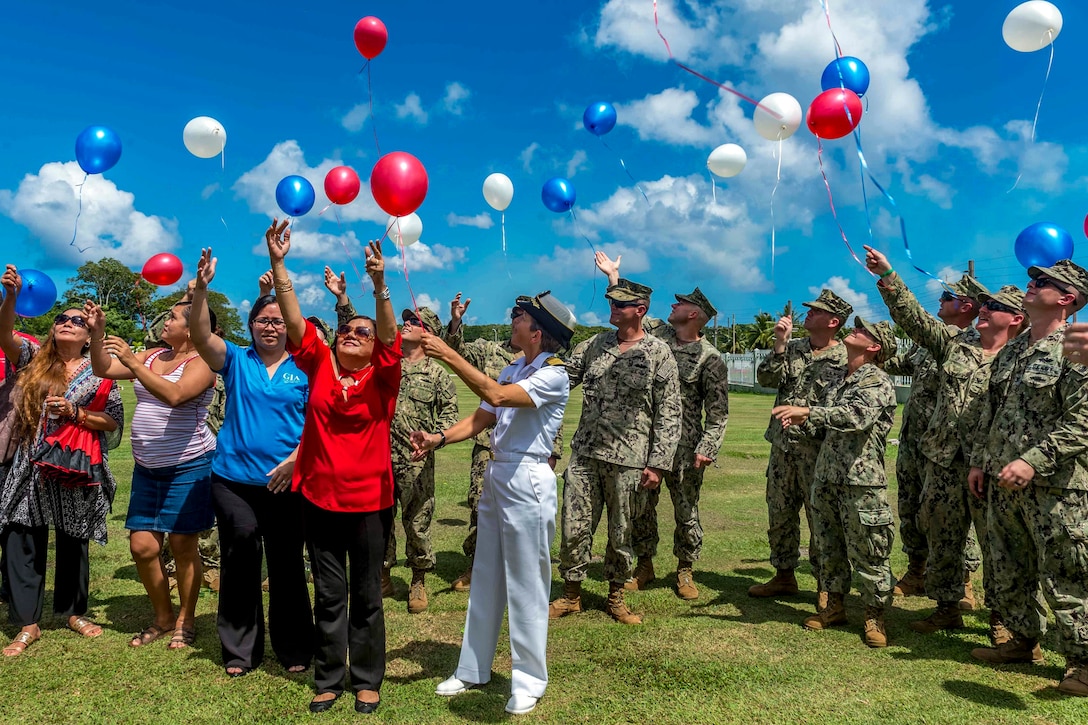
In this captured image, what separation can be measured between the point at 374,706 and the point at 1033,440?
3.91 meters

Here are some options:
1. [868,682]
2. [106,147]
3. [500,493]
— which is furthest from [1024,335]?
[106,147]

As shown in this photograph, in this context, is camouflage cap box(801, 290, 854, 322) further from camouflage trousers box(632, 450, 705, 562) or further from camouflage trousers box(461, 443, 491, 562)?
camouflage trousers box(461, 443, 491, 562)

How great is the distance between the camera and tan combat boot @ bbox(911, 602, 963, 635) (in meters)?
5.11

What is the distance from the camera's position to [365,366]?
394 centimetres

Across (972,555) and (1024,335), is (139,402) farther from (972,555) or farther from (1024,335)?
(972,555)

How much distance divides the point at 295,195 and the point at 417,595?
425 centimetres

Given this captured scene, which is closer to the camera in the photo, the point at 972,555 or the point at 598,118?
the point at 972,555

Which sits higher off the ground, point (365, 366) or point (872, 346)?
point (872, 346)

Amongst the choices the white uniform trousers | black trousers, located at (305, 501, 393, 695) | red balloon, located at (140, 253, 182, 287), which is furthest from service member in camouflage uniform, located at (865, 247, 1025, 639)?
red balloon, located at (140, 253, 182, 287)

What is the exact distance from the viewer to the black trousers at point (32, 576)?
456 cm

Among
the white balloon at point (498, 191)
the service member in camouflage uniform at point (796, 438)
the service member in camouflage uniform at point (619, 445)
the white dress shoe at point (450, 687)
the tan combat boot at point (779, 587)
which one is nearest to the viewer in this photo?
the white dress shoe at point (450, 687)

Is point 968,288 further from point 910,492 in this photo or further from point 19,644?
point 19,644

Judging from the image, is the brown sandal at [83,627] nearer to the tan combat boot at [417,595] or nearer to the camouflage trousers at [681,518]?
the tan combat boot at [417,595]

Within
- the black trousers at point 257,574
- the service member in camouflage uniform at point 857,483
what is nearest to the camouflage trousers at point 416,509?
the black trousers at point 257,574
